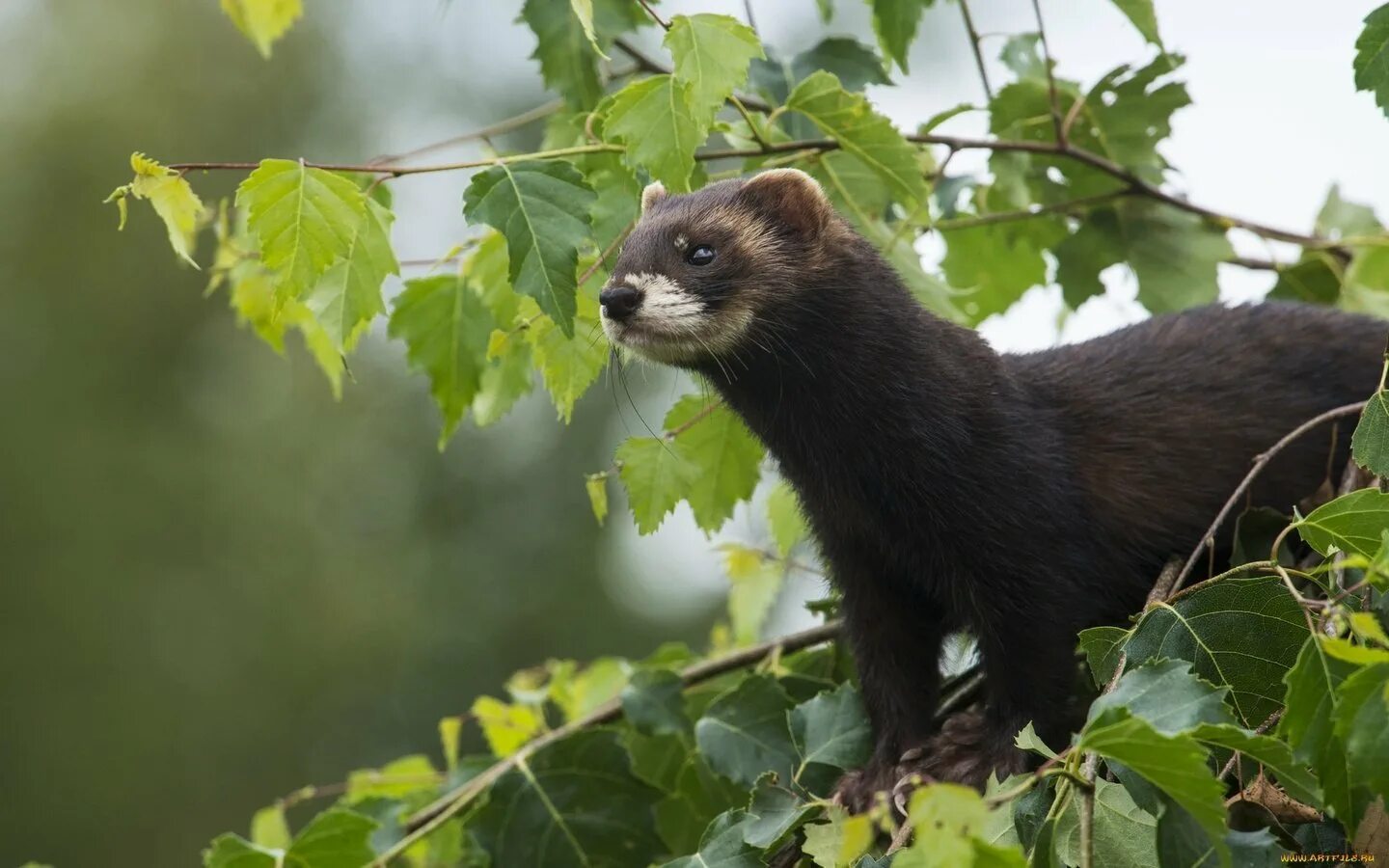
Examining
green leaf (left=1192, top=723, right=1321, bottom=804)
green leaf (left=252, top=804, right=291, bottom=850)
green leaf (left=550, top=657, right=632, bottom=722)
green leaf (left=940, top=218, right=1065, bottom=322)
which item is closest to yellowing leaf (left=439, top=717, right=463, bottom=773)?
green leaf (left=550, top=657, right=632, bottom=722)

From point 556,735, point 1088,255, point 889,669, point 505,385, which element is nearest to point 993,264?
point 1088,255

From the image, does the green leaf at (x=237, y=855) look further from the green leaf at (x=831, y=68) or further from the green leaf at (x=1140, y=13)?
the green leaf at (x=1140, y=13)

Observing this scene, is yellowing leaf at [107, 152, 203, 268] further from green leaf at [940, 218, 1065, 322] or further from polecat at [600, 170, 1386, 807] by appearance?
green leaf at [940, 218, 1065, 322]

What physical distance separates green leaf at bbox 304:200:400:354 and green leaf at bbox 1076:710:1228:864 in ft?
4.61

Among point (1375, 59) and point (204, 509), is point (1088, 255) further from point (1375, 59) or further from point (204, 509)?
point (204, 509)

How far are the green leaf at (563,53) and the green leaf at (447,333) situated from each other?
496 millimetres

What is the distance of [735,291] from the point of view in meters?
2.71

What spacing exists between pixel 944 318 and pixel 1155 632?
1008mm

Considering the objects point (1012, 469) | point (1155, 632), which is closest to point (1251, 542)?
point (1012, 469)

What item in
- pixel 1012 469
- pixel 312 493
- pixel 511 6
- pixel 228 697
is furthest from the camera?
pixel 312 493

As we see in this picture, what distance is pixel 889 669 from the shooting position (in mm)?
2801

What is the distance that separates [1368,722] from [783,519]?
1874 millimetres

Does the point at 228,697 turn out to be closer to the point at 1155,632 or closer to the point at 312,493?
the point at 312,493

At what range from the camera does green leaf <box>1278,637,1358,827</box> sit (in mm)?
1665
